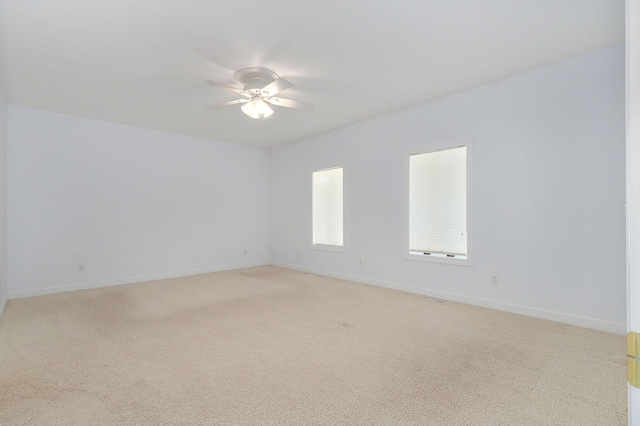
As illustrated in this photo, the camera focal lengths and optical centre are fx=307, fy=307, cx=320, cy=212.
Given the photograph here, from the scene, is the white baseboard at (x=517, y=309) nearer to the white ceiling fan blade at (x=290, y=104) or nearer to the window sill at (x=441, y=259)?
the window sill at (x=441, y=259)

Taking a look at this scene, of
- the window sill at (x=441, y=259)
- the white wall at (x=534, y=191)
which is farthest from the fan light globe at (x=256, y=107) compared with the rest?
the window sill at (x=441, y=259)

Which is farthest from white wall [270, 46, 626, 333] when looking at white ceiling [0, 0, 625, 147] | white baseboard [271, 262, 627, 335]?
white ceiling [0, 0, 625, 147]

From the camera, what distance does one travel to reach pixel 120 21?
2.54 m

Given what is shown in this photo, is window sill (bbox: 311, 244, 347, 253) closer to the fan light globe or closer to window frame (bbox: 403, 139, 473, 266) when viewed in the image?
window frame (bbox: 403, 139, 473, 266)

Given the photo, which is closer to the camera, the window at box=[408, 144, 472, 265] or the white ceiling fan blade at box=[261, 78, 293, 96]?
the white ceiling fan blade at box=[261, 78, 293, 96]

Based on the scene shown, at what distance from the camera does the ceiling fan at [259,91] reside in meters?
3.34

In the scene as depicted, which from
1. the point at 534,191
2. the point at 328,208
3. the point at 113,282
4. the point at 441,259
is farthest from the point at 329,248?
the point at 113,282

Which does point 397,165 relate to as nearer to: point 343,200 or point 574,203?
point 343,200

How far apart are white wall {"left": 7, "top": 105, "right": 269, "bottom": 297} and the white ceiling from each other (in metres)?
0.80

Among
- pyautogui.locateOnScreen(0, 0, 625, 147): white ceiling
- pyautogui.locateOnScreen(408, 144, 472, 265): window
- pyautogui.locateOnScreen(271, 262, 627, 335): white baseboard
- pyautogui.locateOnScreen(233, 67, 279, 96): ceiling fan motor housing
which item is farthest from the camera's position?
pyautogui.locateOnScreen(408, 144, 472, 265): window

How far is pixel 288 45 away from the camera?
2895 millimetres

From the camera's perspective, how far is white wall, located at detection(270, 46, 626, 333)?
3045 millimetres

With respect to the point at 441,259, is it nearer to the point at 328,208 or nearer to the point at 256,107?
the point at 328,208

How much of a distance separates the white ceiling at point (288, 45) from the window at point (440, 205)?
95 centimetres
